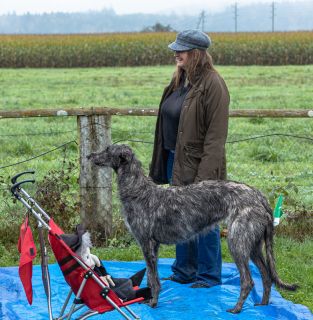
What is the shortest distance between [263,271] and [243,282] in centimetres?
26

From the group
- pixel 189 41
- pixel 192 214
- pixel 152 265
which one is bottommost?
pixel 152 265

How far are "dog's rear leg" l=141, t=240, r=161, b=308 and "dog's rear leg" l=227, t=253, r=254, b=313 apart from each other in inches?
23.9

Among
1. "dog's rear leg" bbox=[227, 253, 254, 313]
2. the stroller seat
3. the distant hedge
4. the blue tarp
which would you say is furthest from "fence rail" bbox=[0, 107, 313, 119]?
the distant hedge

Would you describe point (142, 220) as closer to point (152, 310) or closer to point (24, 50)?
point (152, 310)

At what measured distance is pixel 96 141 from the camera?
8148 millimetres

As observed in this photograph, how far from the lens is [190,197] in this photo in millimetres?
6336

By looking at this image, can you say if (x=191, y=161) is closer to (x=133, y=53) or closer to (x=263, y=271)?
(x=263, y=271)

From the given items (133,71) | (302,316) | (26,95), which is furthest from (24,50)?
(302,316)

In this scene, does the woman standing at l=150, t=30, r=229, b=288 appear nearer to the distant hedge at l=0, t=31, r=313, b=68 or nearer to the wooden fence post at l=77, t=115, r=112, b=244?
the wooden fence post at l=77, t=115, r=112, b=244

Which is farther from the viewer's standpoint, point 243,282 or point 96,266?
point 243,282

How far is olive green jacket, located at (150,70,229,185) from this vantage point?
6438 mm

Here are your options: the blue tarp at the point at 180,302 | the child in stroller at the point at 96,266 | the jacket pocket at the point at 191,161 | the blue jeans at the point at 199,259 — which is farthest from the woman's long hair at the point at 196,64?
the blue tarp at the point at 180,302

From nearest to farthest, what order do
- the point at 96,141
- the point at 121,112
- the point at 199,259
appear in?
1. the point at 199,259
2. the point at 121,112
3. the point at 96,141

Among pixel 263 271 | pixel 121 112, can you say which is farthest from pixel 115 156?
pixel 121 112
